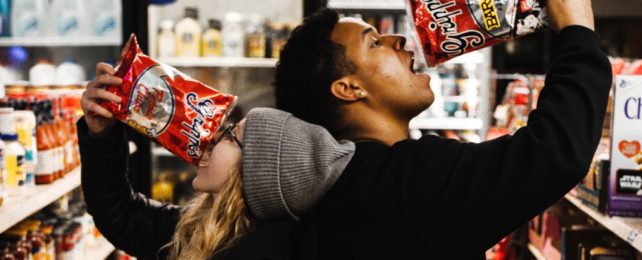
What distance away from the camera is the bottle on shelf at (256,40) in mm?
4238

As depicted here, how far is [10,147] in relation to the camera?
192cm

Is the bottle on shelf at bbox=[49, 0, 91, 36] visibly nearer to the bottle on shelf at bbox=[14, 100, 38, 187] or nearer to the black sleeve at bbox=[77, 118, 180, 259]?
the bottle on shelf at bbox=[14, 100, 38, 187]

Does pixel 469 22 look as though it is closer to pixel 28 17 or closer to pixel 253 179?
pixel 253 179

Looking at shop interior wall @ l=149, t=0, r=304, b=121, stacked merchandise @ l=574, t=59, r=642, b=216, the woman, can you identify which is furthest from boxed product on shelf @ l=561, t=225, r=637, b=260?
shop interior wall @ l=149, t=0, r=304, b=121

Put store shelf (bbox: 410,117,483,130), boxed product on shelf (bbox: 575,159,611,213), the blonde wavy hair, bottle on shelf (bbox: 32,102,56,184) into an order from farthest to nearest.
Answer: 1. store shelf (bbox: 410,117,483,130)
2. bottle on shelf (bbox: 32,102,56,184)
3. boxed product on shelf (bbox: 575,159,611,213)
4. the blonde wavy hair

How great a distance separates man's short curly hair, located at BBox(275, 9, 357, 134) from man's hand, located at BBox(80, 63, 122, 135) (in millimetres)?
351

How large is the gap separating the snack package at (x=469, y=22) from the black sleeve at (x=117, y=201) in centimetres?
70

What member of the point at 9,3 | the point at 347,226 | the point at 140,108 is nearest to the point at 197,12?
the point at 9,3

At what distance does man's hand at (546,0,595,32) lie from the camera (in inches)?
48.7

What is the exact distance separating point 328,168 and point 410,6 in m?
0.44

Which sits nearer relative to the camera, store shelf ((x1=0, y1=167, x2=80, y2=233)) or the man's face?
the man's face

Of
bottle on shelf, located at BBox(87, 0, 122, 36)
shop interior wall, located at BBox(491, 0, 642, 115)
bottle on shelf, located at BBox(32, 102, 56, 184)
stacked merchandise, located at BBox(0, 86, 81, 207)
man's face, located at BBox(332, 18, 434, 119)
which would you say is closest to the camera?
man's face, located at BBox(332, 18, 434, 119)

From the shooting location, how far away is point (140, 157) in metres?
3.73

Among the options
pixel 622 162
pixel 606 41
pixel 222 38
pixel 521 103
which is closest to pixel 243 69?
pixel 222 38
